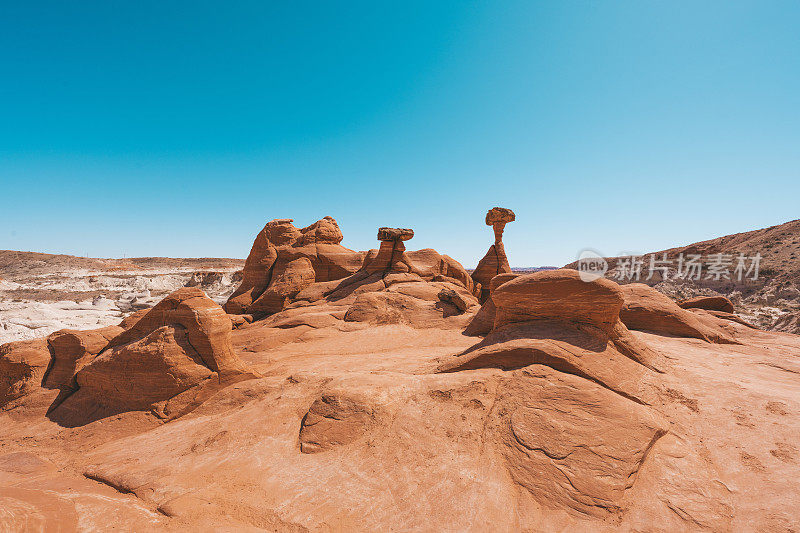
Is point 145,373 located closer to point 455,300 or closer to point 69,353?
point 69,353

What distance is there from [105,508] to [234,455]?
4.86 ft

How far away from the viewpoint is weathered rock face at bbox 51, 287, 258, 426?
680cm

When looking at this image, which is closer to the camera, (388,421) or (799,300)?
(388,421)

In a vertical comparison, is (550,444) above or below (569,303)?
below

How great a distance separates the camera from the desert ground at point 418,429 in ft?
12.4

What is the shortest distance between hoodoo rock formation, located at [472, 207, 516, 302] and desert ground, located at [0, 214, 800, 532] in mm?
12792

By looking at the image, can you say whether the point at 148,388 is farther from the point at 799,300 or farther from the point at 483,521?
the point at 799,300

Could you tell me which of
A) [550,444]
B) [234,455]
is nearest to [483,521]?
[550,444]

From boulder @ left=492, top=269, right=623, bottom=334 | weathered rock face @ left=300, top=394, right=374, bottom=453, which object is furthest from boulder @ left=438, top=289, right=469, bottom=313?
weathered rock face @ left=300, top=394, right=374, bottom=453

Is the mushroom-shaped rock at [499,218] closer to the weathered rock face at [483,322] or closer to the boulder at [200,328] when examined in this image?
the weathered rock face at [483,322]

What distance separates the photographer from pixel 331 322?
13.9 m

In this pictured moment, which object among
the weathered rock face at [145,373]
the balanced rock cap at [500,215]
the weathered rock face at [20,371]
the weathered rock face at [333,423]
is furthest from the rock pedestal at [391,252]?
the weathered rock face at [333,423]

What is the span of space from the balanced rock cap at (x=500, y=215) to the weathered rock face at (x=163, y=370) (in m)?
20.2

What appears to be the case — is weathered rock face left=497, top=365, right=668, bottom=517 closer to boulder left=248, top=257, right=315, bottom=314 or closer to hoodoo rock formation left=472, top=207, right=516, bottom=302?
boulder left=248, top=257, right=315, bottom=314
